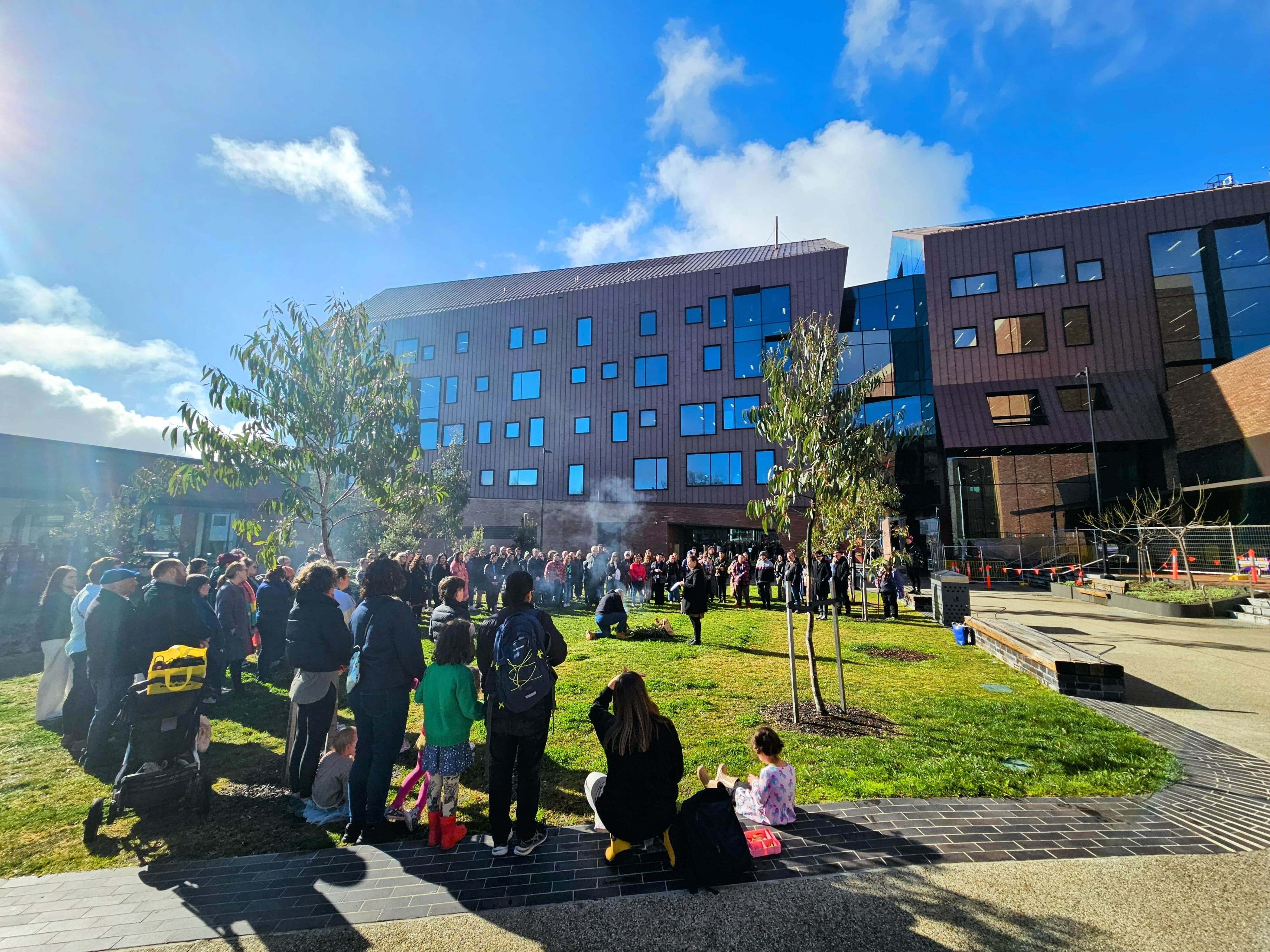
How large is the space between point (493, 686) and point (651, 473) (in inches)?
1048

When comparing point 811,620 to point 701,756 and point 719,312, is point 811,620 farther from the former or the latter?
Result: point 719,312

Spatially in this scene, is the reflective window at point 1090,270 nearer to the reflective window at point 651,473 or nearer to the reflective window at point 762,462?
the reflective window at point 762,462

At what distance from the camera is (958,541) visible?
28.3 meters

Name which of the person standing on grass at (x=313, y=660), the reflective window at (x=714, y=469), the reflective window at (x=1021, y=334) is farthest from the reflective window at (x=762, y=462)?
the person standing on grass at (x=313, y=660)

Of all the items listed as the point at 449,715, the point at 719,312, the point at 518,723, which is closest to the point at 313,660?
the point at 449,715

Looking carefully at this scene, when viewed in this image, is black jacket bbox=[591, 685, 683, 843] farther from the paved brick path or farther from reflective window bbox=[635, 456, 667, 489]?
reflective window bbox=[635, 456, 667, 489]

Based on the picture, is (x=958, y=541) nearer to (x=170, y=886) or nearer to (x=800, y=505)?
(x=800, y=505)

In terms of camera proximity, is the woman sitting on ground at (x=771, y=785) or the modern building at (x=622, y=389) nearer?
the woman sitting on ground at (x=771, y=785)

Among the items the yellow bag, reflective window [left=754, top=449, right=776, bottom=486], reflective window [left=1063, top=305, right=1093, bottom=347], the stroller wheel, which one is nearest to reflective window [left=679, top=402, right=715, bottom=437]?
reflective window [left=754, top=449, right=776, bottom=486]

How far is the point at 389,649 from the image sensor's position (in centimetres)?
418

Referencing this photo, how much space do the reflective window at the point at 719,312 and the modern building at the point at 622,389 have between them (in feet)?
0.27

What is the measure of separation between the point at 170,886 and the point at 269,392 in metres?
5.44

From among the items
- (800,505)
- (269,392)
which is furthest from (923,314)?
(269,392)

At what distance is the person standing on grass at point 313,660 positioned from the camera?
4.54m
